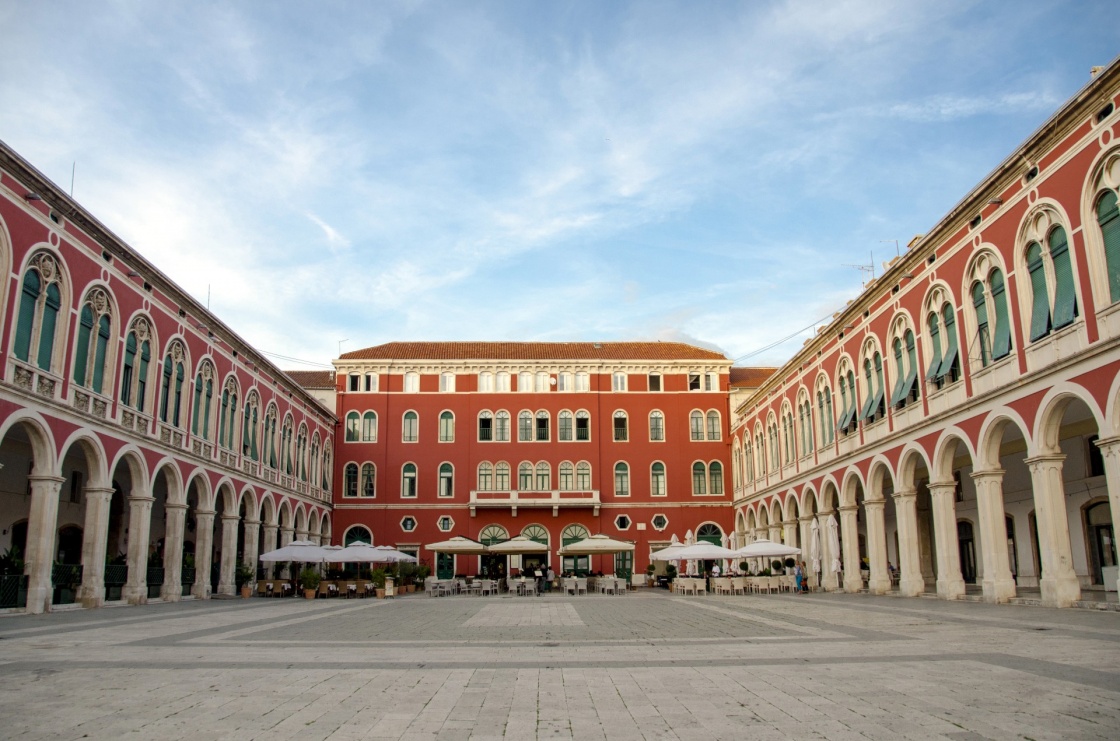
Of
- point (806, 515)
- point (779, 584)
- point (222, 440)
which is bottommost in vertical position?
point (779, 584)

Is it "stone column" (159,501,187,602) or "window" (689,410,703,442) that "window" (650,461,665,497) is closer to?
"window" (689,410,703,442)

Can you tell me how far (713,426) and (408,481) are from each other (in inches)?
710

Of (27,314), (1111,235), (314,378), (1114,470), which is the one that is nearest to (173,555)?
(27,314)

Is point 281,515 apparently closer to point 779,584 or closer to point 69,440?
point 69,440

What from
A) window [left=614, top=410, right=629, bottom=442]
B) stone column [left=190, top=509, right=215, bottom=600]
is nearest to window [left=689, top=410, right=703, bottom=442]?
window [left=614, top=410, right=629, bottom=442]

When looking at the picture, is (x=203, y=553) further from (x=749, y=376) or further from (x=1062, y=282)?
(x=749, y=376)

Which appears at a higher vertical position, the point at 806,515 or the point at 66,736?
the point at 806,515

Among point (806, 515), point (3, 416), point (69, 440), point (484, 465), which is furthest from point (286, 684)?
point (484, 465)

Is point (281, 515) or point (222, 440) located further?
point (281, 515)

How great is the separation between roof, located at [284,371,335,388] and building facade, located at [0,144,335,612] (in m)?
15.5

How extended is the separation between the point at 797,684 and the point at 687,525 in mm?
42294

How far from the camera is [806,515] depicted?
3719cm

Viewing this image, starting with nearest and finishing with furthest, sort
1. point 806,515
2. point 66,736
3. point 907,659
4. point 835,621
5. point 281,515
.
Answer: point 66,736, point 907,659, point 835,621, point 806,515, point 281,515

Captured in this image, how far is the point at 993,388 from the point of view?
21.3 m
